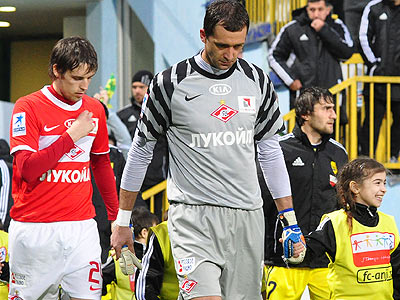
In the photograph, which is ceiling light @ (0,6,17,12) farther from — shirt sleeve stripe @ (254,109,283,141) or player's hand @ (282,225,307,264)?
player's hand @ (282,225,307,264)

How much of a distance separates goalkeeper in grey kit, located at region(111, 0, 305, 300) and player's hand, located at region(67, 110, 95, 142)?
38 cm

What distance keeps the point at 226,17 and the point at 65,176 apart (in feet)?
4.36

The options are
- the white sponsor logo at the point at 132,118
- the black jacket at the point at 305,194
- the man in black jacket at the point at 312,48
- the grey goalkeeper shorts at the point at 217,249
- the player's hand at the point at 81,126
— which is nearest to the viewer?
the grey goalkeeper shorts at the point at 217,249

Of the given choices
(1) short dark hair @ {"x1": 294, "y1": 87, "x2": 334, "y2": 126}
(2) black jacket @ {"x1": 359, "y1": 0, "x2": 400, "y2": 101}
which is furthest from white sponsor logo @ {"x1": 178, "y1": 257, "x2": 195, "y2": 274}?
(2) black jacket @ {"x1": 359, "y1": 0, "x2": 400, "y2": 101}

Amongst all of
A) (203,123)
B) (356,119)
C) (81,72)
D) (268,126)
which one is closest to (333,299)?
(268,126)

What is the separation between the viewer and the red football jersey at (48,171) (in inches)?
208

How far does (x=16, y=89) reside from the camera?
61.1 feet

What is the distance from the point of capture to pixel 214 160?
4.97 m

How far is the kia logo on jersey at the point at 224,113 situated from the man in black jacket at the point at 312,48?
19.0 ft

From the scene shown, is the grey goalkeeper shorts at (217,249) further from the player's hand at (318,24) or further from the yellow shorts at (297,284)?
the player's hand at (318,24)

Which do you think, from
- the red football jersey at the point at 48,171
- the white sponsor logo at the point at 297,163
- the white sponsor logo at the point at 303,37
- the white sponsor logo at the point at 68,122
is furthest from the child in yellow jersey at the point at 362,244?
the white sponsor logo at the point at 303,37

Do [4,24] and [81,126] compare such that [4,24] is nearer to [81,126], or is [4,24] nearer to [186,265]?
[81,126]

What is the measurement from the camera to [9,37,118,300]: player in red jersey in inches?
208

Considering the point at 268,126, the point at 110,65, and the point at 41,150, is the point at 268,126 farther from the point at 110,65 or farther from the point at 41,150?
the point at 110,65
